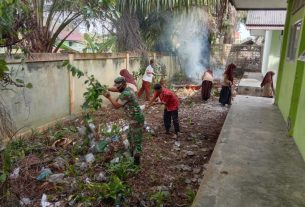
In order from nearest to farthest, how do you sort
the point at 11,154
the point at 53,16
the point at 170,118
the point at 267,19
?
the point at 11,154 < the point at 170,118 < the point at 53,16 < the point at 267,19

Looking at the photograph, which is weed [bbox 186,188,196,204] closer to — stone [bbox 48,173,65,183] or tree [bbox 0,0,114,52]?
stone [bbox 48,173,65,183]

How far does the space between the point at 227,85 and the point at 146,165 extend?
4.85 meters

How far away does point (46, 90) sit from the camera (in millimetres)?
5559

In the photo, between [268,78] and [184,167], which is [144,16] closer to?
[268,78]

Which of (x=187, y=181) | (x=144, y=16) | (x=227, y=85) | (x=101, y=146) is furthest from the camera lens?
(x=144, y=16)

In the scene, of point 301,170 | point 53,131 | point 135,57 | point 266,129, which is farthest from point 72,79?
point 301,170

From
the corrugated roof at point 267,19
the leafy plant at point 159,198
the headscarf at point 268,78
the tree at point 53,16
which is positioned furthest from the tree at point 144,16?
the leafy plant at point 159,198

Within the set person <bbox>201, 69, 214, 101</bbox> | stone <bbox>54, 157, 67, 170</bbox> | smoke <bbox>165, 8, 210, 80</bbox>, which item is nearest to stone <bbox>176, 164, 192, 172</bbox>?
stone <bbox>54, 157, 67, 170</bbox>

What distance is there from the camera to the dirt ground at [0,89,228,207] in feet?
11.2

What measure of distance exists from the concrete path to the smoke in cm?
739

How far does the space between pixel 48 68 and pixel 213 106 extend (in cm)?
509

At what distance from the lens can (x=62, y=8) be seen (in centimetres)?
591

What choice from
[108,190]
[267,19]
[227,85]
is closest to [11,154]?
[108,190]

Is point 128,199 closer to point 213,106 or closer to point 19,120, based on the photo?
point 19,120
